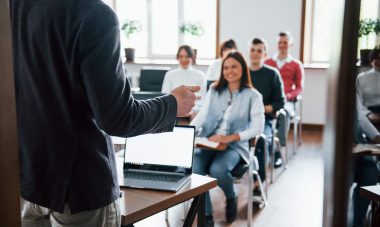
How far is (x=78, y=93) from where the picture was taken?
3.50 ft

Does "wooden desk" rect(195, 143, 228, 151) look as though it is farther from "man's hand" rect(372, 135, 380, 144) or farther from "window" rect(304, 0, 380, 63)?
"window" rect(304, 0, 380, 63)

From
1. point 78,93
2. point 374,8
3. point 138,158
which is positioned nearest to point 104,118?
point 78,93

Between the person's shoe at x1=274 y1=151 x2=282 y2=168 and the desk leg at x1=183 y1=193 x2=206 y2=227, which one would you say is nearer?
the desk leg at x1=183 y1=193 x2=206 y2=227

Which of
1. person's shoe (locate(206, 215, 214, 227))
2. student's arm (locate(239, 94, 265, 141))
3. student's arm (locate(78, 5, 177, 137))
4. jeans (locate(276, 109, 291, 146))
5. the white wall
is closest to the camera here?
student's arm (locate(78, 5, 177, 137))

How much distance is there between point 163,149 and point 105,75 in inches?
43.5

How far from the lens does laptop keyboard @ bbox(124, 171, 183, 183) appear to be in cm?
188

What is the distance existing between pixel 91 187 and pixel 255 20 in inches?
232

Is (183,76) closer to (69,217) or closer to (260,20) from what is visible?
(260,20)

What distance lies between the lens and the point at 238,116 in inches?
131

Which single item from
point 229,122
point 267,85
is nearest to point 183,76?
point 267,85

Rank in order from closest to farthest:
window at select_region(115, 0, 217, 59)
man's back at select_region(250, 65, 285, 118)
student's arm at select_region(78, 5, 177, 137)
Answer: student's arm at select_region(78, 5, 177, 137) < man's back at select_region(250, 65, 285, 118) < window at select_region(115, 0, 217, 59)

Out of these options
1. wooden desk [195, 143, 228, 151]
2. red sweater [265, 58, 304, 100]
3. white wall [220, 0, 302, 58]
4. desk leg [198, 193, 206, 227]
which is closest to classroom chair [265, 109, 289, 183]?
red sweater [265, 58, 304, 100]

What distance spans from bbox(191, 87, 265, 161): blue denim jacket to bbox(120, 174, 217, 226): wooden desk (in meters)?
1.34

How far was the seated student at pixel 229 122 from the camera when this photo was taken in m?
3.18
